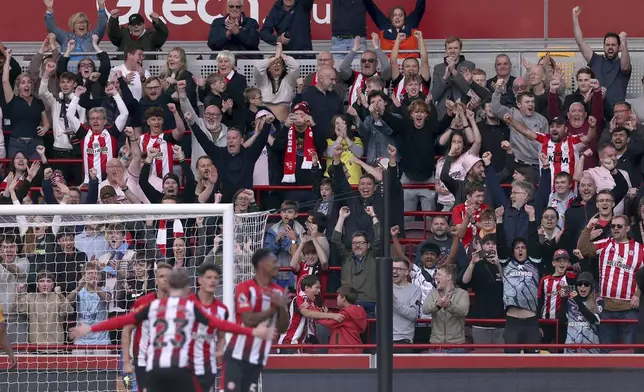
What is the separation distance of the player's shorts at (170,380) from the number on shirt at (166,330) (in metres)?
0.19

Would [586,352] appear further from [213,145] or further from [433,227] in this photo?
[213,145]

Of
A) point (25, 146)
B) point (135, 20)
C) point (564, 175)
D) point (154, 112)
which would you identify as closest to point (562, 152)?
point (564, 175)

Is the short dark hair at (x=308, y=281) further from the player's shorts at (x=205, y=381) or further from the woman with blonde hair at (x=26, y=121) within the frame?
the woman with blonde hair at (x=26, y=121)

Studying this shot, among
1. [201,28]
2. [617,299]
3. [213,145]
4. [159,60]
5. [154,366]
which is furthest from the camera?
[201,28]

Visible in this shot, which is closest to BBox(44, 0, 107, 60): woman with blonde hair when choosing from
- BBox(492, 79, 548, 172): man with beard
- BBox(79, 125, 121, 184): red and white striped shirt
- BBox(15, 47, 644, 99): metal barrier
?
BBox(15, 47, 644, 99): metal barrier

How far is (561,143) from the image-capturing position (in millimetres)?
16812

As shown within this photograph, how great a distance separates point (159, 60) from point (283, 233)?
4.30 metres

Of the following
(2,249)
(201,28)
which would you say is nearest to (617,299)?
(2,249)

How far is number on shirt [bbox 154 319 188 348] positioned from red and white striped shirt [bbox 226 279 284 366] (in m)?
0.51

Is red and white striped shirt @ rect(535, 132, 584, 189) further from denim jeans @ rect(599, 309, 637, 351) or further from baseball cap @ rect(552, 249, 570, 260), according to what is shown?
denim jeans @ rect(599, 309, 637, 351)

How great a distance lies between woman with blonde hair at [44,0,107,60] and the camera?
62.8ft

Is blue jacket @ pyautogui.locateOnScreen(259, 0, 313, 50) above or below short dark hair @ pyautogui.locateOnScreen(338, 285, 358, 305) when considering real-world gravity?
above

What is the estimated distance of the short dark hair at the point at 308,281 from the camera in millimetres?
15180

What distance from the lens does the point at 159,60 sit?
64.0 ft
